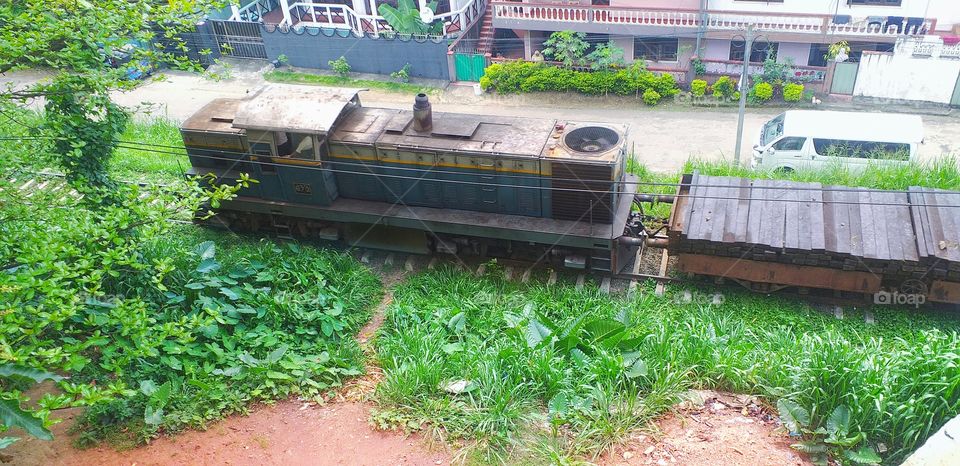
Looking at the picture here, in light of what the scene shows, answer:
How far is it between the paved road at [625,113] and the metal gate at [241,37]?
556 mm

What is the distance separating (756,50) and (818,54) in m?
1.71

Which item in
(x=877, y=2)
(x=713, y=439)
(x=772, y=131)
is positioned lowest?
(x=772, y=131)

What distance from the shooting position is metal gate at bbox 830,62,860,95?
18.9m

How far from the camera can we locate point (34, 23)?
837 centimetres

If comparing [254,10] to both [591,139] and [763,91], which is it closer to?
[763,91]

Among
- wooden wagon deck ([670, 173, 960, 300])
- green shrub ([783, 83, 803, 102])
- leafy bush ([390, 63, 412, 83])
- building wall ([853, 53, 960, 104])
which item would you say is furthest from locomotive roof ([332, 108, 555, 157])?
building wall ([853, 53, 960, 104])

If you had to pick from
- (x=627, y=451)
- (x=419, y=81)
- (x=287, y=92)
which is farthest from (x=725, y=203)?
(x=419, y=81)

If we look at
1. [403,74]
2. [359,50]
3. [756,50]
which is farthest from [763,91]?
[359,50]

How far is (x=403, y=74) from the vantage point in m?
21.9

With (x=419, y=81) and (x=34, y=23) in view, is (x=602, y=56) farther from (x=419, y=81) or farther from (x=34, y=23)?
(x=34, y=23)

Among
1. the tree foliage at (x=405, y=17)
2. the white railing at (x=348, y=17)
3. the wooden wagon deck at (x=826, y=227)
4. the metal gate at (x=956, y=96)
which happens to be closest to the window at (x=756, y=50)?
the metal gate at (x=956, y=96)

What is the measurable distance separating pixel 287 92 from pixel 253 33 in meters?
13.1

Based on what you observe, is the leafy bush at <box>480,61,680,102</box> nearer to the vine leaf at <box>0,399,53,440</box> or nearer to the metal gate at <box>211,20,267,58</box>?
the metal gate at <box>211,20,267,58</box>
